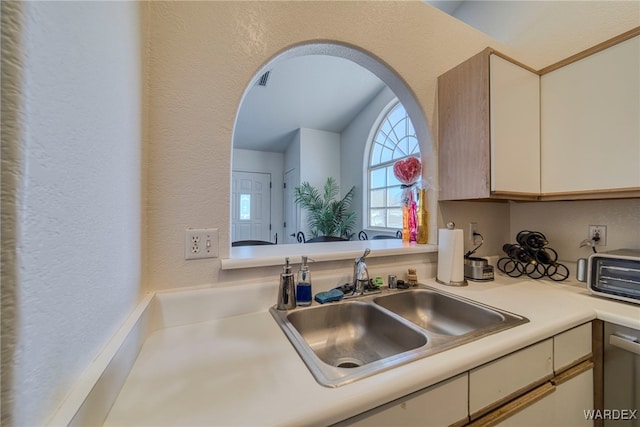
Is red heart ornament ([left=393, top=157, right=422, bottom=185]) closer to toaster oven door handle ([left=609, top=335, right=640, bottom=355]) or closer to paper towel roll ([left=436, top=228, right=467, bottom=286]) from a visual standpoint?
paper towel roll ([left=436, top=228, right=467, bottom=286])

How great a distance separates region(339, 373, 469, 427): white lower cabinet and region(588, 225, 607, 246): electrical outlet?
1.27 m

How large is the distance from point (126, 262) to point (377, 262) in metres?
0.92

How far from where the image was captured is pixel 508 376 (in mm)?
690

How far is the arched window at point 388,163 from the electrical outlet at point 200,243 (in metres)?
2.92

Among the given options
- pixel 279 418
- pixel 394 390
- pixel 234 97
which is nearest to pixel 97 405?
pixel 279 418

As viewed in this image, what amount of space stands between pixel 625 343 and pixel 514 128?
0.89 metres

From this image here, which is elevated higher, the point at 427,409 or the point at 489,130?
the point at 489,130

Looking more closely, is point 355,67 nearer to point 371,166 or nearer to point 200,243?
point 371,166

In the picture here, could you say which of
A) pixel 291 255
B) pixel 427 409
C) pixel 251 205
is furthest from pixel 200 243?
pixel 251 205

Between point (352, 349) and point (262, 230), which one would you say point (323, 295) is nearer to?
point (352, 349)

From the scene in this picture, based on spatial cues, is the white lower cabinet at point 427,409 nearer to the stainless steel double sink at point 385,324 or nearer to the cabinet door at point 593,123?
the stainless steel double sink at point 385,324

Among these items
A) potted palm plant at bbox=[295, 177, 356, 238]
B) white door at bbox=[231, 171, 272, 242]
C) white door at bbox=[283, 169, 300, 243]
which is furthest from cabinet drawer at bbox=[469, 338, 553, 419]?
white door at bbox=[231, 171, 272, 242]

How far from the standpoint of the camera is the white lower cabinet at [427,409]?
1.68ft

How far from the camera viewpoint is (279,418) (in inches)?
17.0
